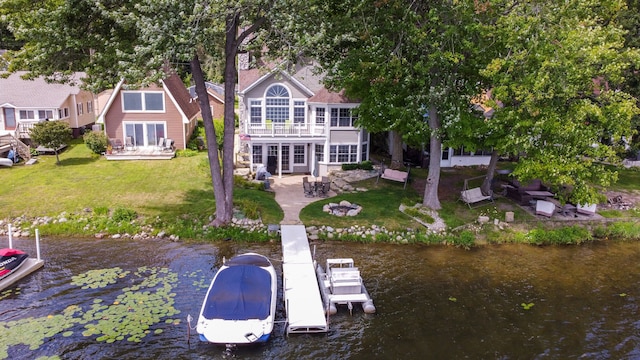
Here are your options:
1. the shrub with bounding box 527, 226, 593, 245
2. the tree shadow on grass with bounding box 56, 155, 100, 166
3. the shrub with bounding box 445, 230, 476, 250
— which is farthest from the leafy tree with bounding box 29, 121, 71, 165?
the shrub with bounding box 527, 226, 593, 245

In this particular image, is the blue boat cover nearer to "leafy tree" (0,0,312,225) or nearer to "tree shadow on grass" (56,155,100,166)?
"leafy tree" (0,0,312,225)

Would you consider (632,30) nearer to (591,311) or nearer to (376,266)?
(591,311)

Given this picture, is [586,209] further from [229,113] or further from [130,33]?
[130,33]

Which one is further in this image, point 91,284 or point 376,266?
point 376,266

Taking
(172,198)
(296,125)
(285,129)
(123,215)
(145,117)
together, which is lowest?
(123,215)

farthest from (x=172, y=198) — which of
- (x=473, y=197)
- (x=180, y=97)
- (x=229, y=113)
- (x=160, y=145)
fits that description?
(x=473, y=197)

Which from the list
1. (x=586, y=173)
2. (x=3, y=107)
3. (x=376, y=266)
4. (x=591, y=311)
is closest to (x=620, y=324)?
(x=591, y=311)

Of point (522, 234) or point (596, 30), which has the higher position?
point (596, 30)
